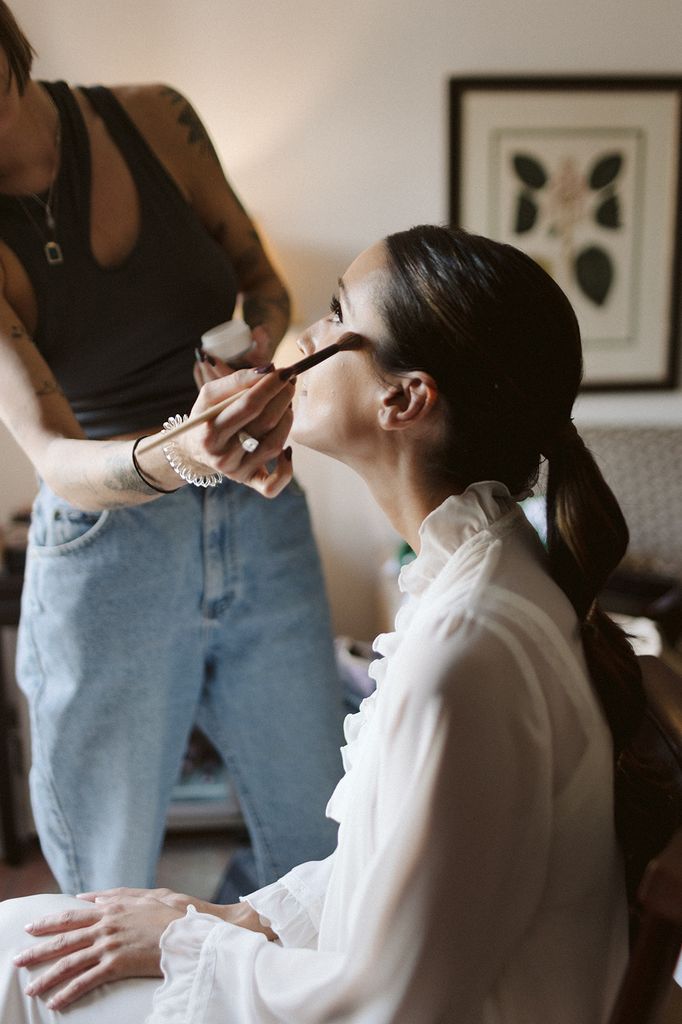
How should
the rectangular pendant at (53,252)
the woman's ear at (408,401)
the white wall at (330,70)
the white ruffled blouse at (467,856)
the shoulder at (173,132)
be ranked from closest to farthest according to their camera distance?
the white ruffled blouse at (467,856), the woman's ear at (408,401), the rectangular pendant at (53,252), the shoulder at (173,132), the white wall at (330,70)

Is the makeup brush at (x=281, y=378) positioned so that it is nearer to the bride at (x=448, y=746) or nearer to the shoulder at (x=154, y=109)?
the bride at (x=448, y=746)

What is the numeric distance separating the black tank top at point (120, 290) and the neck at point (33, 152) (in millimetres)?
15

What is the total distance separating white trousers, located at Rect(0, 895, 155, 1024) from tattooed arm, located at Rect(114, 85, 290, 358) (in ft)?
2.52

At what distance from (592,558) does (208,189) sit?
2.68 ft

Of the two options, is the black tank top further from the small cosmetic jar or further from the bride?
the bride

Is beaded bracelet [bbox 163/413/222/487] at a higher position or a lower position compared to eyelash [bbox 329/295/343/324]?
lower

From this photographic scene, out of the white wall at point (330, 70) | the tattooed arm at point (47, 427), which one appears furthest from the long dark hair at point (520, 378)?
the white wall at point (330, 70)

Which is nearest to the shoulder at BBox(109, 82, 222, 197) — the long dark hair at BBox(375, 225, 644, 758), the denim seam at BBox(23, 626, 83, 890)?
the long dark hair at BBox(375, 225, 644, 758)

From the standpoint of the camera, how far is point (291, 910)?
3.23 ft

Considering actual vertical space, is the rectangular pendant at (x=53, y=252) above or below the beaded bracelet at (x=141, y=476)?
above

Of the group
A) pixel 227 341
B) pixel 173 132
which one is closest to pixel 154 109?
pixel 173 132

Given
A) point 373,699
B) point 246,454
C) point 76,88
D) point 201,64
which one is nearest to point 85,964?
point 373,699

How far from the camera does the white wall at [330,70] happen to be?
2514 mm

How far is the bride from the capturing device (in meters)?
0.71
